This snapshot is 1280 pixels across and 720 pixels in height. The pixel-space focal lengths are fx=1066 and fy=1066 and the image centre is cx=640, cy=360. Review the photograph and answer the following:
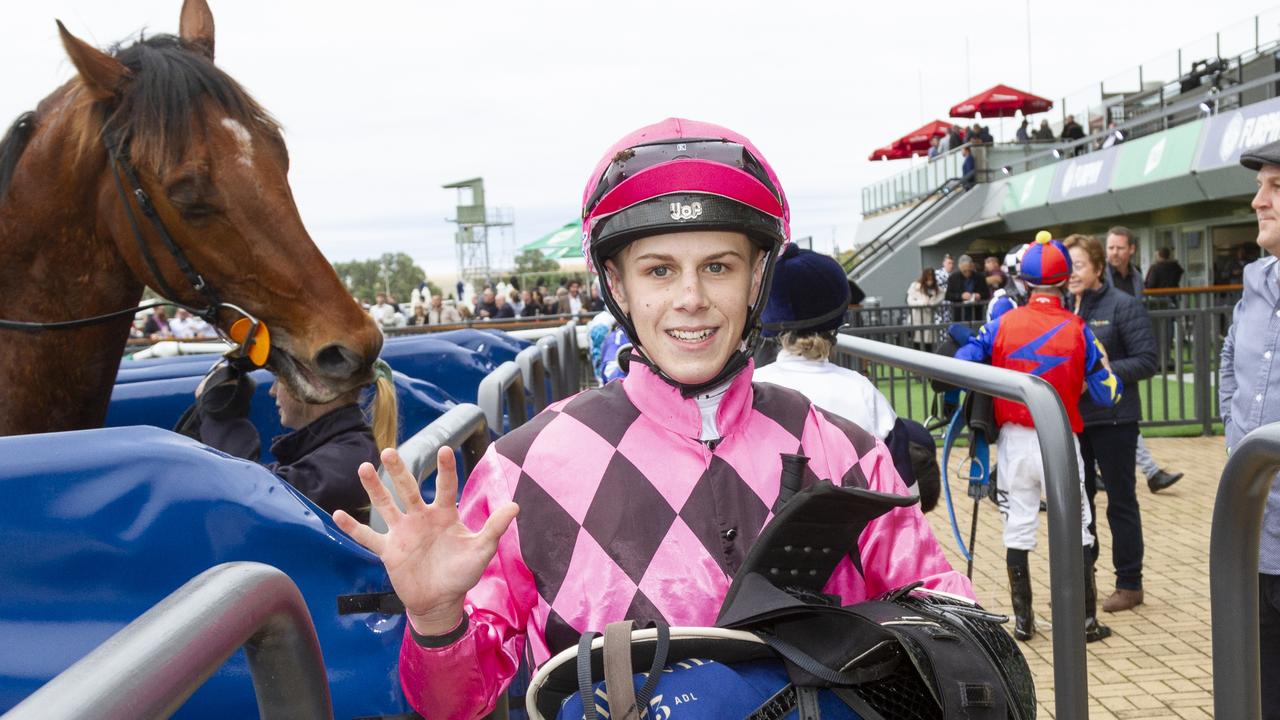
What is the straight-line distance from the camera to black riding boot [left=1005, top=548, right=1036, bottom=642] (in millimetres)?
4840

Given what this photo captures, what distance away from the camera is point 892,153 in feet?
130

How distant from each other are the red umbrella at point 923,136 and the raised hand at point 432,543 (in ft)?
121

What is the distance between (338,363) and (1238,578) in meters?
2.18

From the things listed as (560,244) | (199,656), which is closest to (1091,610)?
(199,656)

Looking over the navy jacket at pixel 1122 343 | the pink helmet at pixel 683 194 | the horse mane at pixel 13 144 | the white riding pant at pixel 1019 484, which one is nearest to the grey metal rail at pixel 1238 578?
the pink helmet at pixel 683 194

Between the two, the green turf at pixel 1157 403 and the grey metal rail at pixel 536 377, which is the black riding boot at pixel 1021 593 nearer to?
the grey metal rail at pixel 536 377

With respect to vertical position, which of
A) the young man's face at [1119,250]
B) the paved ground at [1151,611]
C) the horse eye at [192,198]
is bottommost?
the paved ground at [1151,611]

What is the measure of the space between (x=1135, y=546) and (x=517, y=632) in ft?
14.6

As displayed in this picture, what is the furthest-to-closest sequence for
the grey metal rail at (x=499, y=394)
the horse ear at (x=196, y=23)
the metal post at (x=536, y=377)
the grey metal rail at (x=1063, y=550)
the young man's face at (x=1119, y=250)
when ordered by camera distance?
the young man's face at (x=1119, y=250)
the metal post at (x=536, y=377)
the horse ear at (x=196, y=23)
the grey metal rail at (x=499, y=394)
the grey metal rail at (x=1063, y=550)

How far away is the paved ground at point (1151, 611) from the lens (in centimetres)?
418

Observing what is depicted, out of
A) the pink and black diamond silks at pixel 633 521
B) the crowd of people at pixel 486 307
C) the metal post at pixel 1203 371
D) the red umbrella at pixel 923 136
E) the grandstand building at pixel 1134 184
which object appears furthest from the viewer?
the red umbrella at pixel 923 136

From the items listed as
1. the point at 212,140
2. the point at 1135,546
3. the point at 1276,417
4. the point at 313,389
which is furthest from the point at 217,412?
the point at 1135,546

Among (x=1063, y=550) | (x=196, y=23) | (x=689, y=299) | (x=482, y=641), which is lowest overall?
(x=1063, y=550)

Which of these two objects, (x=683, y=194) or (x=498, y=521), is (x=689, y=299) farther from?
(x=498, y=521)
